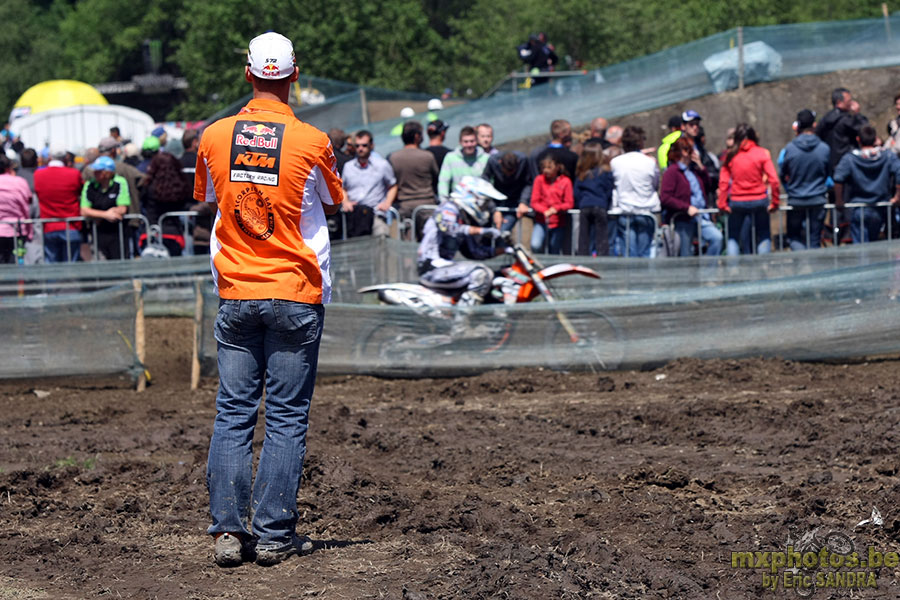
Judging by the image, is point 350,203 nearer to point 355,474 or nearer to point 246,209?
point 355,474

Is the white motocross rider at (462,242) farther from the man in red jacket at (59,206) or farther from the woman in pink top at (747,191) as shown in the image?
the man in red jacket at (59,206)

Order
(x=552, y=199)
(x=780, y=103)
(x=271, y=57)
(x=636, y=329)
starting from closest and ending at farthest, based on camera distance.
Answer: (x=271, y=57), (x=636, y=329), (x=552, y=199), (x=780, y=103)

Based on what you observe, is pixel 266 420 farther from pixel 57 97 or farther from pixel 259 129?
pixel 57 97

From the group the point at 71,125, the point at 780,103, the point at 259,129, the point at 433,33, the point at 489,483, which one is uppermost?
the point at 433,33

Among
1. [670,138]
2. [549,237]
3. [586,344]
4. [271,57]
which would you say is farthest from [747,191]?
[271,57]

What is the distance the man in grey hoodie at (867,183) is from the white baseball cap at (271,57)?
877 cm

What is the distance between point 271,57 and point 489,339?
5.73 m

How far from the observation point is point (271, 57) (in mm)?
5414

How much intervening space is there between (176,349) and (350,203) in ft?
8.85

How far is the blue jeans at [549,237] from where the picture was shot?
44.0 ft

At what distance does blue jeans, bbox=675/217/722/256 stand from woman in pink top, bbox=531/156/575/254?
1.19 m

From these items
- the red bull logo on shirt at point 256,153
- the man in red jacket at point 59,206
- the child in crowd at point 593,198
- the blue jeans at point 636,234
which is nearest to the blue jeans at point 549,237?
the child in crowd at point 593,198

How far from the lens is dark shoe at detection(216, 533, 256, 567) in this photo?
212 inches

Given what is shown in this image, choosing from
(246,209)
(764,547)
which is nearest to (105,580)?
(246,209)
